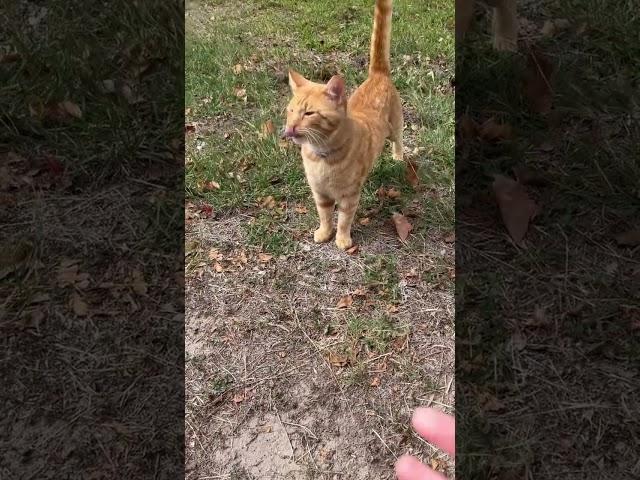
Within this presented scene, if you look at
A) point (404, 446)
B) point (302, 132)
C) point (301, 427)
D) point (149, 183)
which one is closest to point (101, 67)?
point (149, 183)

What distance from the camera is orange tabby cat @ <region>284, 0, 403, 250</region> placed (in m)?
2.04

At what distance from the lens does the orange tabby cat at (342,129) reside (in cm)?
204

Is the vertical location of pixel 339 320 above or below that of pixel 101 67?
below

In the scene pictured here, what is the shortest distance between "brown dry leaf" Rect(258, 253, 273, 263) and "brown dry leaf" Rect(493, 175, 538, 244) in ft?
3.16

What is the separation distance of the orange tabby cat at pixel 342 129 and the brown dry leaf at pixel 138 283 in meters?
0.72

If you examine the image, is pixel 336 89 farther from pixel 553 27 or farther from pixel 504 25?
pixel 553 27

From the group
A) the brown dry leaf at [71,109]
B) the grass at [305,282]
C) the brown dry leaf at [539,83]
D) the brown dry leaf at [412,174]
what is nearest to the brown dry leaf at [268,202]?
the grass at [305,282]

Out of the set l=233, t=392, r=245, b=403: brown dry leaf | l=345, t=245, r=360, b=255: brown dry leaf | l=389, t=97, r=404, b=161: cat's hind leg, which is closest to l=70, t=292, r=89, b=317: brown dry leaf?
l=233, t=392, r=245, b=403: brown dry leaf

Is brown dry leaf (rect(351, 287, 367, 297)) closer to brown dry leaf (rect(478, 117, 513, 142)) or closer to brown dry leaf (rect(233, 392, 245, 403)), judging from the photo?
brown dry leaf (rect(233, 392, 245, 403))

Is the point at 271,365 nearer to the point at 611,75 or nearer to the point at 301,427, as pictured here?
the point at 301,427

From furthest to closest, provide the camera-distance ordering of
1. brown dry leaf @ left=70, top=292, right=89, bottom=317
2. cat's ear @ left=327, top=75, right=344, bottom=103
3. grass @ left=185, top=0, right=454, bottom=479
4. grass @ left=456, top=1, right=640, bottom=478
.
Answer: brown dry leaf @ left=70, top=292, right=89, bottom=317
cat's ear @ left=327, top=75, right=344, bottom=103
grass @ left=185, top=0, right=454, bottom=479
grass @ left=456, top=1, right=640, bottom=478

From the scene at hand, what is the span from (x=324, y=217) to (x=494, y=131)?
901mm

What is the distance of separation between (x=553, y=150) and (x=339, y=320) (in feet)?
4.10

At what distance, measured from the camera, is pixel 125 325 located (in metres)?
2.13
